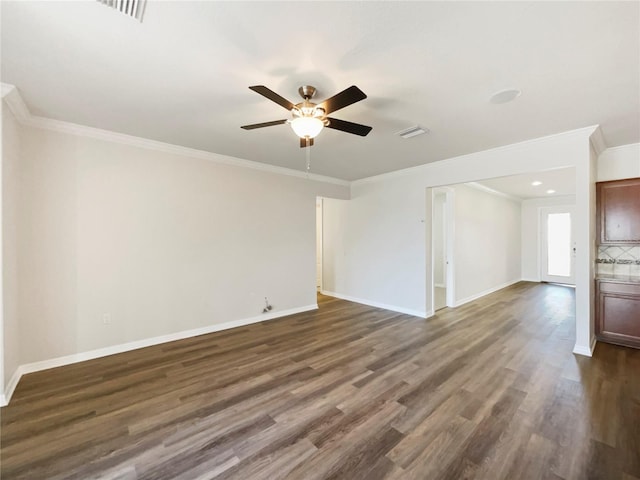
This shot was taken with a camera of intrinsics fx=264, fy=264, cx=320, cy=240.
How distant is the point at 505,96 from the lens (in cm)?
234

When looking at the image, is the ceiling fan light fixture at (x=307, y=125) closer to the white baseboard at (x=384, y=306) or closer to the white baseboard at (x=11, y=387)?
the white baseboard at (x=11, y=387)

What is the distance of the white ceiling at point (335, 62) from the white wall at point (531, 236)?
19.1ft

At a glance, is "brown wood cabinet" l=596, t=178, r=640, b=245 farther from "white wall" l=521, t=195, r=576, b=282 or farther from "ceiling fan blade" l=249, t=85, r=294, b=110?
"white wall" l=521, t=195, r=576, b=282

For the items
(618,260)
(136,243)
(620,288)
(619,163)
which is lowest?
(620,288)

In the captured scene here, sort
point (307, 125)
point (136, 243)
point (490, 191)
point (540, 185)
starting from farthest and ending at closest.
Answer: point (490, 191), point (540, 185), point (136, 243), point (307, 125)

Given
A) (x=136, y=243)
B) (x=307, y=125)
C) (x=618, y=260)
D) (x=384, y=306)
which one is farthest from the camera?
(x=384, y=306)

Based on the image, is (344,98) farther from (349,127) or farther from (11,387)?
(11,387)

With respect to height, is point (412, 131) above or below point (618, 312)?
above

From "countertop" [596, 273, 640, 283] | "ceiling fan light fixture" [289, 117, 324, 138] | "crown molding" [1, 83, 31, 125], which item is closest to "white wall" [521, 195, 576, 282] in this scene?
"countertop" [596, 273, 640, 283]

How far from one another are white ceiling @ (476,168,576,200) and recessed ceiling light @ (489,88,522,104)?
2.87 metres

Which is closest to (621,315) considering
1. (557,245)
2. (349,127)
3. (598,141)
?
(598,141)

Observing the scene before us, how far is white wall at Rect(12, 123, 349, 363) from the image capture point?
2.89 meters

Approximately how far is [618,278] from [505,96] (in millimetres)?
3277

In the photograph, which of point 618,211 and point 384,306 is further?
point 384,306
